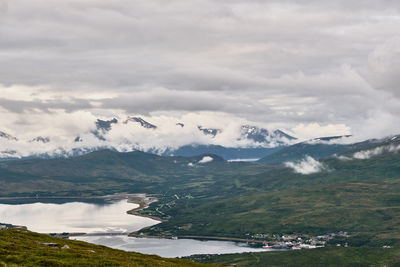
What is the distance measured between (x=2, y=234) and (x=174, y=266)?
46896 millimetres

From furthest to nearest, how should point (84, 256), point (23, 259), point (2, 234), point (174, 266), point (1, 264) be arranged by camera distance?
point (2, 234) → point (174, 266) → point (84, 256) → point (23, 259) → point (1, 264)

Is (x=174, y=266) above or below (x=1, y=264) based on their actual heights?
below

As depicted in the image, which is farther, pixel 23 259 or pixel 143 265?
pixel 143 265

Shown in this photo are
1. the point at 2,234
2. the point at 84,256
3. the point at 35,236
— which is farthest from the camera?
the point at 35,236

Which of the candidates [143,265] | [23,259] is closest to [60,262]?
[23,259]

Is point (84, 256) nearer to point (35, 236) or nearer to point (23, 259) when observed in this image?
point (23, 259)

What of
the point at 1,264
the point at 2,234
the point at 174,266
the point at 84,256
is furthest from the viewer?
the point at 2,234

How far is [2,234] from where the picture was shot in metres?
124

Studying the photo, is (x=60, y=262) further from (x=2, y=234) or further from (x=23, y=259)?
(x=2, y=234)

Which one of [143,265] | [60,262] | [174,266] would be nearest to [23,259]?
[60,262]

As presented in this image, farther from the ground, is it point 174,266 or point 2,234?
point 2,234

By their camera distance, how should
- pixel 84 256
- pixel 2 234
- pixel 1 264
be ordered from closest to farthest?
pixel 1 264
pixel 84 256
pixel 2 234

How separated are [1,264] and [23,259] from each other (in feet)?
22.9

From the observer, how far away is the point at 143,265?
100812mm
